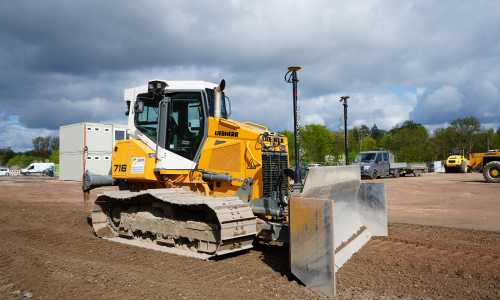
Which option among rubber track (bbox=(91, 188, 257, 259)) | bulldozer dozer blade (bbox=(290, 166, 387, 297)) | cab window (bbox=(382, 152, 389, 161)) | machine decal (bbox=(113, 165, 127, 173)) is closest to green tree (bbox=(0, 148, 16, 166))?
cab window (bbox=(382, 152, 389, 161))

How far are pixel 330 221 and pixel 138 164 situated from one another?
174 inches

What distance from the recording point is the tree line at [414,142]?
59000 millimetres

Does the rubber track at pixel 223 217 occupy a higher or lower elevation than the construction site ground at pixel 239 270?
higher

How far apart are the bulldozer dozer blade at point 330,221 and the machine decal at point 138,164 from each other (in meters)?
3.55

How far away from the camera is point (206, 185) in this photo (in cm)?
799

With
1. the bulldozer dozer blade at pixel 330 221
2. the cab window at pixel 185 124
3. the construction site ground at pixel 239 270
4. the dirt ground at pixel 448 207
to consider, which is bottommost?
the construction site ground at pixel 239 270

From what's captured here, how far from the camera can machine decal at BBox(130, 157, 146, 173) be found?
834 cm

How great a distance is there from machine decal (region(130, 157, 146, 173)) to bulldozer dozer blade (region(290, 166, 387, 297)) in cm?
355

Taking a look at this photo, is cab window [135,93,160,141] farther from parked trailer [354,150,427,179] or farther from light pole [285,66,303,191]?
parked trailer [354,150,427,179]

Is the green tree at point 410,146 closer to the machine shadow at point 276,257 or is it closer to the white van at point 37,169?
the white van at point 37,169

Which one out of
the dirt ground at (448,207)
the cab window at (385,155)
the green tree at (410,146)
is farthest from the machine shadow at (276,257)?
the green tree at (410,146)

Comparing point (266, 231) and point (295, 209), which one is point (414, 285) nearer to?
point (295, 209)

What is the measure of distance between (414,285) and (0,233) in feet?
29.1

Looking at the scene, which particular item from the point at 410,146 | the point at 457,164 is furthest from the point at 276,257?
the point at 410,146
